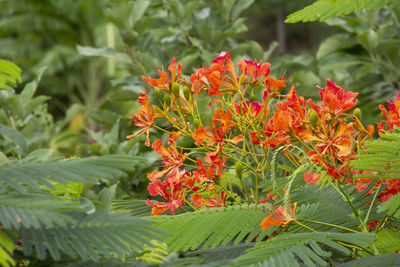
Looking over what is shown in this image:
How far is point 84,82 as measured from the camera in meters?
13.4

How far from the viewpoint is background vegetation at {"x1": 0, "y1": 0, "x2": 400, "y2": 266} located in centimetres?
63

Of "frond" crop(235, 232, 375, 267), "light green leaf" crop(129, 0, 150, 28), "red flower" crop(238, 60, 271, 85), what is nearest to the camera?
"frond" crop(235, 232, 375, 267)

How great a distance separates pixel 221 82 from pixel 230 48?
1392mm

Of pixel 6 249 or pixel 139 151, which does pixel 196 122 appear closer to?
pixel 6 249

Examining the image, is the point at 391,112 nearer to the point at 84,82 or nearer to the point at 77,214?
the point at 77,214

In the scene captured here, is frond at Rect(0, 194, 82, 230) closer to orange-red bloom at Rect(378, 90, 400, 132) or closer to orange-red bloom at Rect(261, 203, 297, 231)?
orange-red bloom at Rect(261, 203, 297, 231)

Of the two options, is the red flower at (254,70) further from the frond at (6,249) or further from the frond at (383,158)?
the frond at (6,249)

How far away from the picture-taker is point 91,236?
0.63 m

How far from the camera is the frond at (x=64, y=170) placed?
0.64 metres

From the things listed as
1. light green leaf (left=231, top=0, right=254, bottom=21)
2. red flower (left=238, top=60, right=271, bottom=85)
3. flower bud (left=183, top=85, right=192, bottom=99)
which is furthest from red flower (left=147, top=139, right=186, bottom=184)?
light green leaf (left=231, top=0, right=254, bottom=21)

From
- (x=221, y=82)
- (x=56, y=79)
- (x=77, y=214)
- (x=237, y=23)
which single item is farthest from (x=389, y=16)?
(x=56, y=79)

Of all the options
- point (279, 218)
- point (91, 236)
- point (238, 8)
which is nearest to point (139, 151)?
point (238, 8)

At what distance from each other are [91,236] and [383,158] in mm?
503

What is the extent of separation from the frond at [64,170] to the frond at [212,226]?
0.20m
